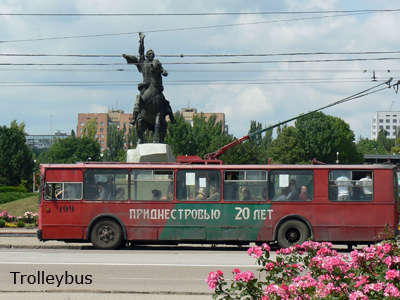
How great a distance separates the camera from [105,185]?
16484 mm

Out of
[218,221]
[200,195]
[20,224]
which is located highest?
[200,195]

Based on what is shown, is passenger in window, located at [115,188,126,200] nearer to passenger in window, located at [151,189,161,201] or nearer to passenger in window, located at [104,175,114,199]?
passenger in window, located at [104,175,114,199]

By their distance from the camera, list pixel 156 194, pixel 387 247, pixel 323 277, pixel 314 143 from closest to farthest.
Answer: pixel 323 277 < pixel 387 247 < pixel 156 194 < pixel 314 143

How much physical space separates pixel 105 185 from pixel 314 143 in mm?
68067

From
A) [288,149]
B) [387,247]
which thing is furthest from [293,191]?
[288,149]

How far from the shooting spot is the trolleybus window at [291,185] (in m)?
16.2

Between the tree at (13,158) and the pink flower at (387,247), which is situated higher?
the tree at (13,158)

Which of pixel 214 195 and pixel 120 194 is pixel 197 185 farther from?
pixel 120 194

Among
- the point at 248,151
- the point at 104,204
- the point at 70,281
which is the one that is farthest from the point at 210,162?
the point at 248,151

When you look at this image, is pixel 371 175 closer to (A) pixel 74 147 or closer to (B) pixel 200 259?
(B) pixel 200 259

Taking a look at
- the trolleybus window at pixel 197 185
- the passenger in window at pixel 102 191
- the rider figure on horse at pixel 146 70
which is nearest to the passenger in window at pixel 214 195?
the trolleybus window at pixel 197 185

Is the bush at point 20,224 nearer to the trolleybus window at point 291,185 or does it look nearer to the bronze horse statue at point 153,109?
the bronze horse statue at point 153,109

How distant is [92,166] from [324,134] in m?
68.1

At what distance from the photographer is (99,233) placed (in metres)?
16.3
